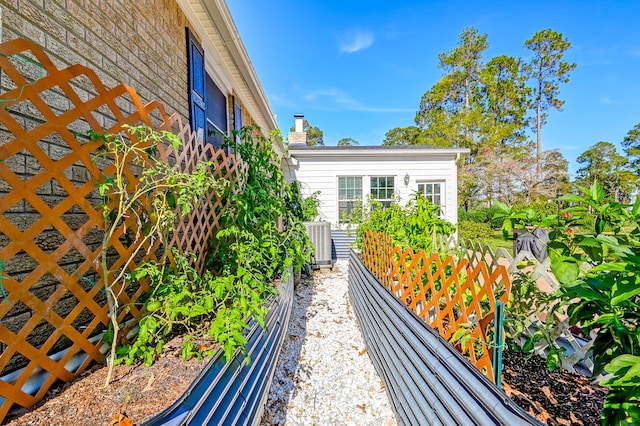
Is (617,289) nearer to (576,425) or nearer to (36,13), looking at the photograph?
(576,425)

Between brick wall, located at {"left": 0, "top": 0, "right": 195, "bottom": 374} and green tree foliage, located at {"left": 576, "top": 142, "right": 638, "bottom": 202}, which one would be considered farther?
green tree foliage, located at {"left": 576, "top": 142, "right": 638, "bottom": 202}

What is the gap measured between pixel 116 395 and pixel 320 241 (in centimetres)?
511

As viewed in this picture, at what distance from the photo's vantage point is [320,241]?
244 inches

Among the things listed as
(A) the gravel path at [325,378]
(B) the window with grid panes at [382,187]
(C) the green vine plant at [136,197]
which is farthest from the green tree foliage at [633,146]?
(C) the green vine plant at [136,197]

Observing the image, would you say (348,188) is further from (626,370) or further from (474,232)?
(626,370)

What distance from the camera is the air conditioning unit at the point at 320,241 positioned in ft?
20.1

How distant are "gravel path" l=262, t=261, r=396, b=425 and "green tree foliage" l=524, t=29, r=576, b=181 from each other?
22735 mm

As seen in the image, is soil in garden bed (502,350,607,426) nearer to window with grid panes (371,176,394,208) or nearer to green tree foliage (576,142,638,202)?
window with grid panes (371,176,394,208)

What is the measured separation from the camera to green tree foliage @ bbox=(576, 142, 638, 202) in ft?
59.8

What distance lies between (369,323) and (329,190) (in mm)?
6413

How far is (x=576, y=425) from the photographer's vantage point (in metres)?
1.62

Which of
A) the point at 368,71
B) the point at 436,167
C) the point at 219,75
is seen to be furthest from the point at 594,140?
the point at 219,75

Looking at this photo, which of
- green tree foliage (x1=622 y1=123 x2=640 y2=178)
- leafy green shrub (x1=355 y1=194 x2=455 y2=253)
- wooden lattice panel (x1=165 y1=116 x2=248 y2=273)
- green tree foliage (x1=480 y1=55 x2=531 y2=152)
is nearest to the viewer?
wooden lattice panel (x1=165 y1=116 x2=248 y2=273)

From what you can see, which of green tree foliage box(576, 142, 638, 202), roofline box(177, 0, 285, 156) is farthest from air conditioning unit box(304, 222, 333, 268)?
green tree foliage box(576, 142, 638, 202)
